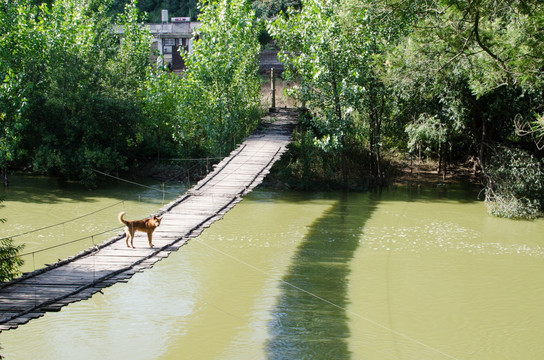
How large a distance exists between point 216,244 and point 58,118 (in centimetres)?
788

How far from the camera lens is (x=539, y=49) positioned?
9.27 metres

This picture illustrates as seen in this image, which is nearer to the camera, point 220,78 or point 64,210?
point 64,210

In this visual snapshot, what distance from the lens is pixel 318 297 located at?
10.1m

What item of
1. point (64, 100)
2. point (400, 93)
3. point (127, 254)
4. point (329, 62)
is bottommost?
point (127, 254)

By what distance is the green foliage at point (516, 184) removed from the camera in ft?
48.9

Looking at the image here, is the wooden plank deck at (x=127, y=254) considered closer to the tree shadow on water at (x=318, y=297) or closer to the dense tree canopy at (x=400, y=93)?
the tree shadow on water at (x=318, y=297)

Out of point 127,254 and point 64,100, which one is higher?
point 64,100

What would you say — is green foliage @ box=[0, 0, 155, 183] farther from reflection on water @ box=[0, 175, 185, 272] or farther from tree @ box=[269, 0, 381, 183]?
tree @ box=[269, 0, 381, 183]

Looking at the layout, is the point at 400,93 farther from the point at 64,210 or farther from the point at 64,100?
the point at 64,100

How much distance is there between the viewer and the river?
27.3 ft

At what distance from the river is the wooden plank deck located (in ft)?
3.78

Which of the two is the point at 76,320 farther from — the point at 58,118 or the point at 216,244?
the point at 58,118

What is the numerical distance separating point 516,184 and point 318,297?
291 inches

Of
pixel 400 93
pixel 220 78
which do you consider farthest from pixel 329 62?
pixel 220 78
